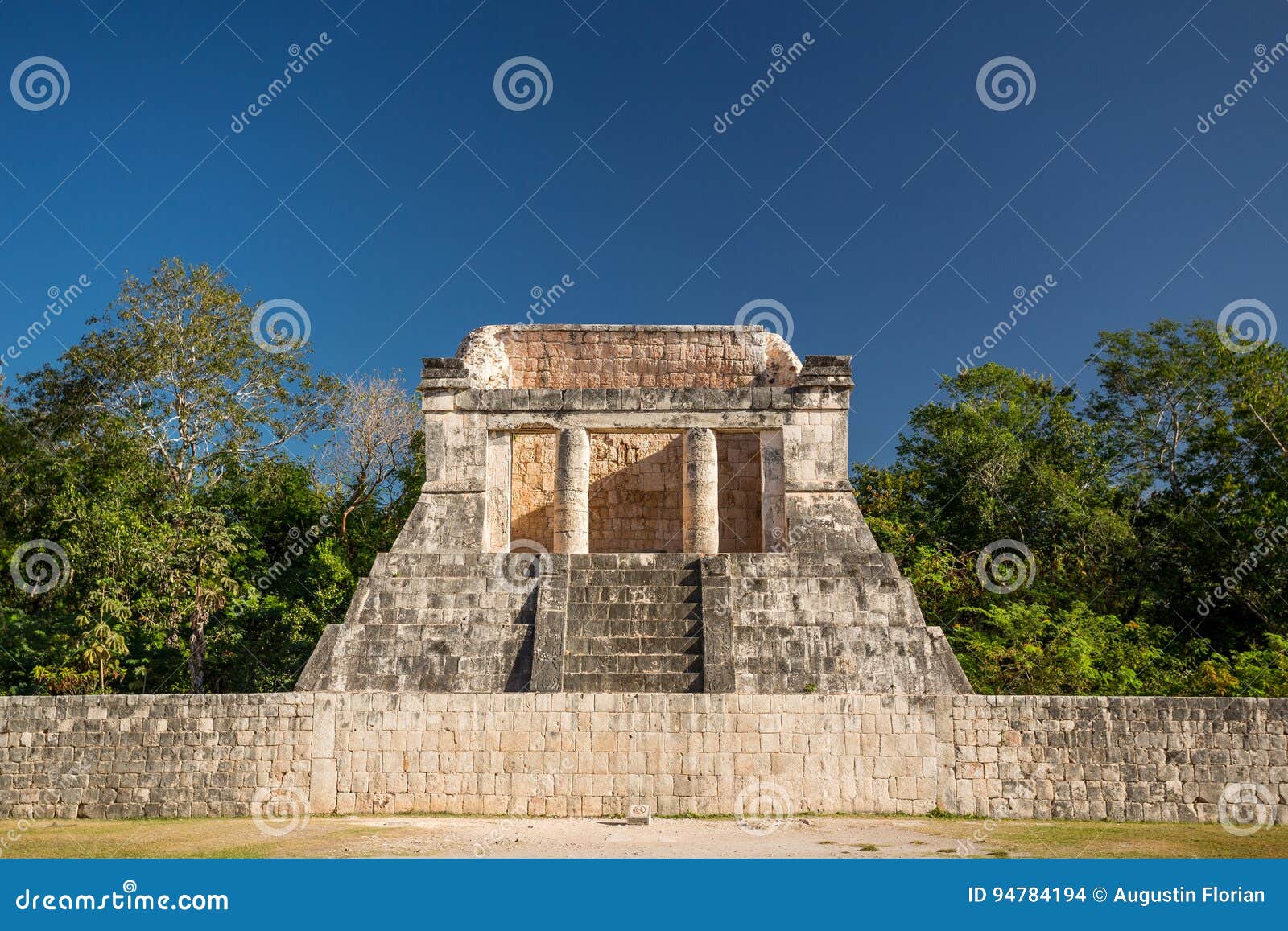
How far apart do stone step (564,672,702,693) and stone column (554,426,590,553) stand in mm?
3107

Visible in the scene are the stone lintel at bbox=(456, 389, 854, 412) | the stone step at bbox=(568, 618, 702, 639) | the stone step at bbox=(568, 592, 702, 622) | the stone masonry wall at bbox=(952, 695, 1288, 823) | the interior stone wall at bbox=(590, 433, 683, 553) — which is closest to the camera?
the stone masonry wall at bbox=(952, 695, 1288, 823)

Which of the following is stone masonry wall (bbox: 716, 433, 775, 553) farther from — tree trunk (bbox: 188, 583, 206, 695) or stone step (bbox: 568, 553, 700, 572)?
tree trunk (bbox: 188, 583, 206, 695)

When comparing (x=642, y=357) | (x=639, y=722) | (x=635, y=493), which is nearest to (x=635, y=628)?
(x=639, y=722)

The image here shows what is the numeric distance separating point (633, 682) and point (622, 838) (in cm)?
272

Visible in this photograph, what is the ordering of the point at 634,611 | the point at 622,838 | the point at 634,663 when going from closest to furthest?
the point at 622,838, the point at 634,663, the point at 634,611

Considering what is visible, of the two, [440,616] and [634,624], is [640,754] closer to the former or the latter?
[634,624]

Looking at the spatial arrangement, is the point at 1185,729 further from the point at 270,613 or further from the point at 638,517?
the point at 270,613

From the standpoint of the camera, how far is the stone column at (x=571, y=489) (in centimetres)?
1460

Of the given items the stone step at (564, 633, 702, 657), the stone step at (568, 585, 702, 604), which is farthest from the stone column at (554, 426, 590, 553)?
the stone step at (564, 633, 702, 657)

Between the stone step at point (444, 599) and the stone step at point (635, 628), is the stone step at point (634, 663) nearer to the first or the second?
the stone step at point (635, 628)

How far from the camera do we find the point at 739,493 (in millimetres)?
17172

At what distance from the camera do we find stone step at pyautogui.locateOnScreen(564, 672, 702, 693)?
1158 cm

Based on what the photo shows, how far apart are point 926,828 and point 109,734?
27.7ft

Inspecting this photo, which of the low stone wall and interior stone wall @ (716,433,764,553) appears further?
interior stone wall @ (716,433,764,553)
